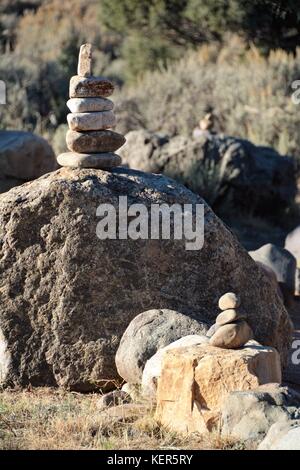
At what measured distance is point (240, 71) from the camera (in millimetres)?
17703

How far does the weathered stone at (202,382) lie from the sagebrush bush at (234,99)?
11071mm

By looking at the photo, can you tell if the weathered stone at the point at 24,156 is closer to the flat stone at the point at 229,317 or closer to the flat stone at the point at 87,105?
the flat stone at the point at 87,105

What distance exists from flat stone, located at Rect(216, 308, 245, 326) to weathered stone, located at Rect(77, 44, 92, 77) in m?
2.04

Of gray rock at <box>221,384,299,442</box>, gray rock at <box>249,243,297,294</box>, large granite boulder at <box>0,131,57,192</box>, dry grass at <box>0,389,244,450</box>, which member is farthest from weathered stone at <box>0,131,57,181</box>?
gray rock at <box>221,384,299,442</box>

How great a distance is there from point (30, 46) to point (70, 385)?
20320 millimetres

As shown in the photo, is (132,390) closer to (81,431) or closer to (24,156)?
(81,431)

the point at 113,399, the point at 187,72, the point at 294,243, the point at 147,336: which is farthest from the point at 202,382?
the point at 187,72

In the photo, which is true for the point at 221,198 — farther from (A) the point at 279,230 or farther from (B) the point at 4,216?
(B) the point at 4,216

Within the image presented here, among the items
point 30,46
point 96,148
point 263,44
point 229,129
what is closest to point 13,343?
point 96,148

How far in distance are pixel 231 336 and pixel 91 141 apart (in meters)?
1.96

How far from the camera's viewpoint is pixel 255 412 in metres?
4.70

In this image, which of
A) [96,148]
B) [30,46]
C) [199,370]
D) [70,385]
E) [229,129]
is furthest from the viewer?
[30,46]

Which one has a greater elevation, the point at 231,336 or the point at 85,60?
the point at 85,60
